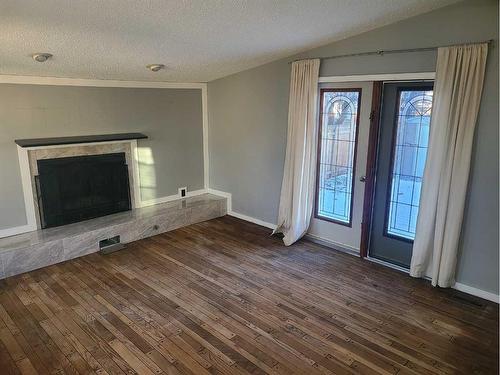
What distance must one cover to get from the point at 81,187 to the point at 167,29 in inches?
92.3

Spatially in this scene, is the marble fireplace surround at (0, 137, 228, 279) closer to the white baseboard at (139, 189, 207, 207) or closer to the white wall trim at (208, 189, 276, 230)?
the white baseboard at (139, 189, 207, 207)

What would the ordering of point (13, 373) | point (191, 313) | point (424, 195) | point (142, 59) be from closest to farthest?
point (13, 373)
point (191, 313)
point (424, 195)
point (142, 59)

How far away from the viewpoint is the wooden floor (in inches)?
99.7

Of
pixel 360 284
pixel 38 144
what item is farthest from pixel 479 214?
pixel 38 144

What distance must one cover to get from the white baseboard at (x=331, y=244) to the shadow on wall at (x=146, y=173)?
223 cm

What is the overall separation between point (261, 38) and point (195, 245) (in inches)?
97.6

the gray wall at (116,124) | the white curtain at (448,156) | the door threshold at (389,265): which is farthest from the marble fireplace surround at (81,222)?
the white curtain at (448,156)

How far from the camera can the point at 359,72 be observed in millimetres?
3805

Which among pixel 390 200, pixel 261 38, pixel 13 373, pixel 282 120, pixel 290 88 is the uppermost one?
pixel 261 38

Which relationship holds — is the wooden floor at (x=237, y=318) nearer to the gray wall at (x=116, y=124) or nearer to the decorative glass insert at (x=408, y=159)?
the decorative glass insert at (x=408, y=159)

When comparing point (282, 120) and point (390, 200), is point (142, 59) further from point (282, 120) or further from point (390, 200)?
point (390, 200)

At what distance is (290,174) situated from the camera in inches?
176

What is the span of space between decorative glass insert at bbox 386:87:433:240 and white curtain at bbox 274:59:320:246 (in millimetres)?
914

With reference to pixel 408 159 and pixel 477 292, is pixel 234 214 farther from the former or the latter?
pixel 477 292
